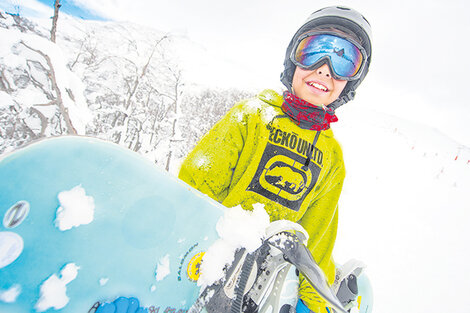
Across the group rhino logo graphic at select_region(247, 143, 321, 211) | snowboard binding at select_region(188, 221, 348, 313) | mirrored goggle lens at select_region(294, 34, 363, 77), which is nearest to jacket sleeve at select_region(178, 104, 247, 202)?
rhino logo graphic at select_region(247, 143, 321, 211)

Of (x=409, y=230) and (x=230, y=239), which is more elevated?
(x=230, y=239)

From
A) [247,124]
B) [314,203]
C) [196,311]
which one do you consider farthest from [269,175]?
[196,311]

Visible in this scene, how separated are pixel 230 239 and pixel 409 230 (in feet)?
23.9

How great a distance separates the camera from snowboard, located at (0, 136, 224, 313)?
2.23 feet

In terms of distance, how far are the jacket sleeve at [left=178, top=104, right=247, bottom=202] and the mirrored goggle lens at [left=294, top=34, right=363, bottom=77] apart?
692mm

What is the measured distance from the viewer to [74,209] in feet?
2.51

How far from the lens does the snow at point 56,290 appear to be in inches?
28.2

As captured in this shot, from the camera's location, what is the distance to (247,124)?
137cm

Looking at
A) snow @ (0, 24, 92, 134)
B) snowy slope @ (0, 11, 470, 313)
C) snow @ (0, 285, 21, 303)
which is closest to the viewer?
snow @ (0, 285, 21, 303)

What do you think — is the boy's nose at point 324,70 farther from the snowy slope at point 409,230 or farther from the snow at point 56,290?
the snowy slope at point 409,230

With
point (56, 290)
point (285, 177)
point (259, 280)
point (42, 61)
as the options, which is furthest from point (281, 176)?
point (42, 61)

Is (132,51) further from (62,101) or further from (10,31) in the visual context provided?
(62,101)

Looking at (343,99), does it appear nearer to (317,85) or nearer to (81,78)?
(317,85)

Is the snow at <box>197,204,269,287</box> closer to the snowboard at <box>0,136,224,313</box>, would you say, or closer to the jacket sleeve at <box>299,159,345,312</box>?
the snowboard at <box>0,136,224,313</box>
